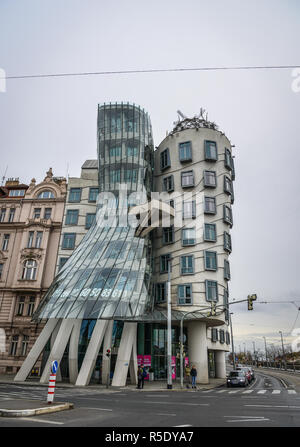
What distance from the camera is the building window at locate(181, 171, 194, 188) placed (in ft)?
133

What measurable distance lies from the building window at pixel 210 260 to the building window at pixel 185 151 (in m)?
12.4

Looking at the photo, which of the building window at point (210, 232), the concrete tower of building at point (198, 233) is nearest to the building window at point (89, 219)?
the concrete tower of building at point (198, 233)

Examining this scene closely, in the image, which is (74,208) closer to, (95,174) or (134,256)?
(95,174)

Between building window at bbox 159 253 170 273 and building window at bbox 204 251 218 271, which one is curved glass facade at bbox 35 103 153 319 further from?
building window at bbox 204 251 218 271

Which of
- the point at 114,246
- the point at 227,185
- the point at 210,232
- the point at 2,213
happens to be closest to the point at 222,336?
the point at 210,232

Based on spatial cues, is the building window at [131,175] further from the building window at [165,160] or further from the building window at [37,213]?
the building window at [37,213]

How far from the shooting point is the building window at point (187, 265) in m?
36.6

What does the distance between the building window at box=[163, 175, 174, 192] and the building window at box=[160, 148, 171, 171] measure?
1594mm

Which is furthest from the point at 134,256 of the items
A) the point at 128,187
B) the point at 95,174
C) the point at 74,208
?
the point at 95,174

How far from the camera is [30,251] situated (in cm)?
4200

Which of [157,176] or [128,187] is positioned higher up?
[157,176]

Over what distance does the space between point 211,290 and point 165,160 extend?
18.6 metres

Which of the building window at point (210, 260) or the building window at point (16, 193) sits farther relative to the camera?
the building window at point (16, 193)
